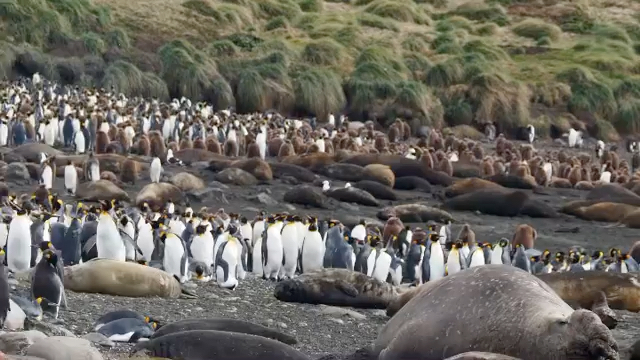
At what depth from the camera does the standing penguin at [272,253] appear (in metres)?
13.8

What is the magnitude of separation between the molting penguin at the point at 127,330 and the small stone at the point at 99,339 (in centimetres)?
10

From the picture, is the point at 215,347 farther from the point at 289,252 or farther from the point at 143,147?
the point at 143,147

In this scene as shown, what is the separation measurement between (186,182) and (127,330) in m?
11.8

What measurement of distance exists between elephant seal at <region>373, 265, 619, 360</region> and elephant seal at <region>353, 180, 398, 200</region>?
13595 mm

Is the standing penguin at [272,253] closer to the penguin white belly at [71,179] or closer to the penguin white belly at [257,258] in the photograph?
the penguin white belly at [257,258]

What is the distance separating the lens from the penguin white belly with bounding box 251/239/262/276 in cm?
1409

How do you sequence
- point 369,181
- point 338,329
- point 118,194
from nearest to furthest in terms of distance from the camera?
point 338,329 → point 118,194 → point 369,181

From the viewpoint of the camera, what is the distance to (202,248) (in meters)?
13.3

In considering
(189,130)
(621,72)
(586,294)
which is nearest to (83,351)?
(586,294)

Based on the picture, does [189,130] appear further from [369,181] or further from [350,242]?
[350,242]

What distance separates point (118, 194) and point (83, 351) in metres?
11.5

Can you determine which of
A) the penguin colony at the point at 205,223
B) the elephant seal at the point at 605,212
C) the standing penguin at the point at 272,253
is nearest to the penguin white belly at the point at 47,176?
the penguin colony at the point at 205,223

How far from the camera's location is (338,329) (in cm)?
1010

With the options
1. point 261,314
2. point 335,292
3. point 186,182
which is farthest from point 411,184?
point 261,314
